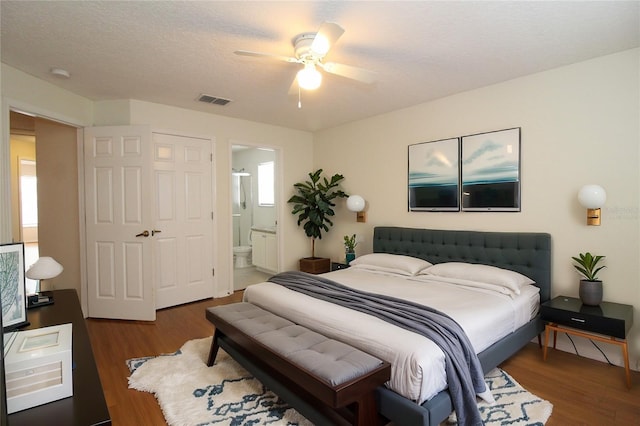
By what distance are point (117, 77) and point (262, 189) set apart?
3.78 m

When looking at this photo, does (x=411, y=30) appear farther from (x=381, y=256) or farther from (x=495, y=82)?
(x=381, y=256)

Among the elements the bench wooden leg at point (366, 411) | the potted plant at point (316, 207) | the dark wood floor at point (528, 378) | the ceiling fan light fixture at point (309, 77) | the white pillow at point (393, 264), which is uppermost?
the ceiling fan light fixture at point (309, 77)

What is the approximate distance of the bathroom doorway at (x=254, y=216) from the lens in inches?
233

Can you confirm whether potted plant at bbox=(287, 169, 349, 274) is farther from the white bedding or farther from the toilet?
the toilet

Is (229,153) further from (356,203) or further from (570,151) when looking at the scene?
(570,151)

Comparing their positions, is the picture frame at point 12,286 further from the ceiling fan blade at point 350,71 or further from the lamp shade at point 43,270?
the ceiling fan blade at point 350,71

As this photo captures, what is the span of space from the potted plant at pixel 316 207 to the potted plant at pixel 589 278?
2.92m

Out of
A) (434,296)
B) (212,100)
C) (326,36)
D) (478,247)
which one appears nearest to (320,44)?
(326,36)

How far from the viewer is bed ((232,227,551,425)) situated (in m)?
1.71

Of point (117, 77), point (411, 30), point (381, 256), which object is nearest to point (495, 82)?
point (411, 30)

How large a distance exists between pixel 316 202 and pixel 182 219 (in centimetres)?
190

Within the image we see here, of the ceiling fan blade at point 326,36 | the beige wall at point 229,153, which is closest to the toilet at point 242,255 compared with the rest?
the beige wall at point 229,153

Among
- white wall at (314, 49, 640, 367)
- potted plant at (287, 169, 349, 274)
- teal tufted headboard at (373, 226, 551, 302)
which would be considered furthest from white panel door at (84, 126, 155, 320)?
white wall at (314, 49, 640, 367)

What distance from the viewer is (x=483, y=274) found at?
297 centimetres
